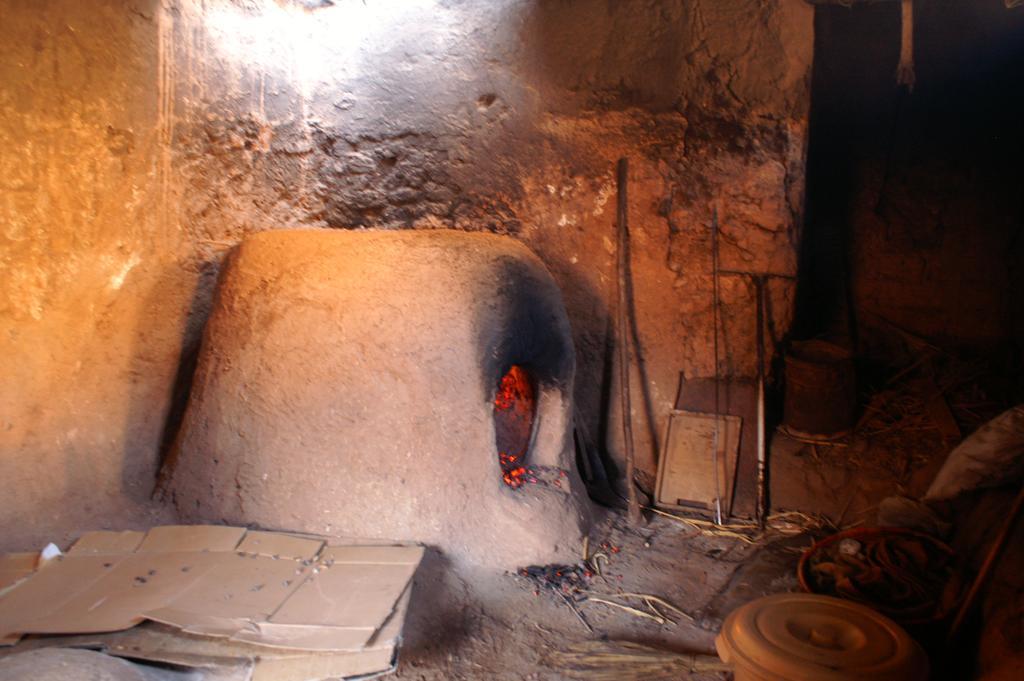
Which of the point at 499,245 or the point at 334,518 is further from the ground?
the point at 499,245

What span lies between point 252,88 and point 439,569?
3.18 metres

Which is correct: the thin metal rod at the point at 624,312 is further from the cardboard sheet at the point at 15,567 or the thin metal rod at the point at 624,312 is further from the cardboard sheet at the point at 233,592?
the cardboard sheet at the point at 15,567

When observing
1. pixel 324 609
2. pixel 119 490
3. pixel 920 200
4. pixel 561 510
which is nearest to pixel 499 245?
pixel 561 510

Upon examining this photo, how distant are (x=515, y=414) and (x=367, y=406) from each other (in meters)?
1.16

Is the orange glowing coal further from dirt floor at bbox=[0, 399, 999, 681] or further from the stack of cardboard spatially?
the stack of cardboard

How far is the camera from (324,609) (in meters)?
3.05

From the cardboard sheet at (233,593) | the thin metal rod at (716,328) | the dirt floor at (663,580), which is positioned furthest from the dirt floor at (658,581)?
the cardboard sheet at (233,593)

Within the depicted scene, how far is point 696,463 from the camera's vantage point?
16.0 feet

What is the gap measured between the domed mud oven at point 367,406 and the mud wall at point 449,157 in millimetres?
515

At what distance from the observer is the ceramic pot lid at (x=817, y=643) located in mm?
2584

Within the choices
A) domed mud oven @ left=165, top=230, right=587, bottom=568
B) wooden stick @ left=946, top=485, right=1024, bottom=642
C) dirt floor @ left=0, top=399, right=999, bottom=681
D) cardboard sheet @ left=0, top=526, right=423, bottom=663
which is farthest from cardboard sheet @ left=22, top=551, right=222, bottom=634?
wooden stick @ left=946, top=485, right=1024, bottom=642

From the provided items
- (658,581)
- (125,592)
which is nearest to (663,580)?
(658,581)

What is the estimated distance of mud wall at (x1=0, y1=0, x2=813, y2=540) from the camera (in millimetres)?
3980

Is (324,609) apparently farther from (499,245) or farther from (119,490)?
(499,245)
